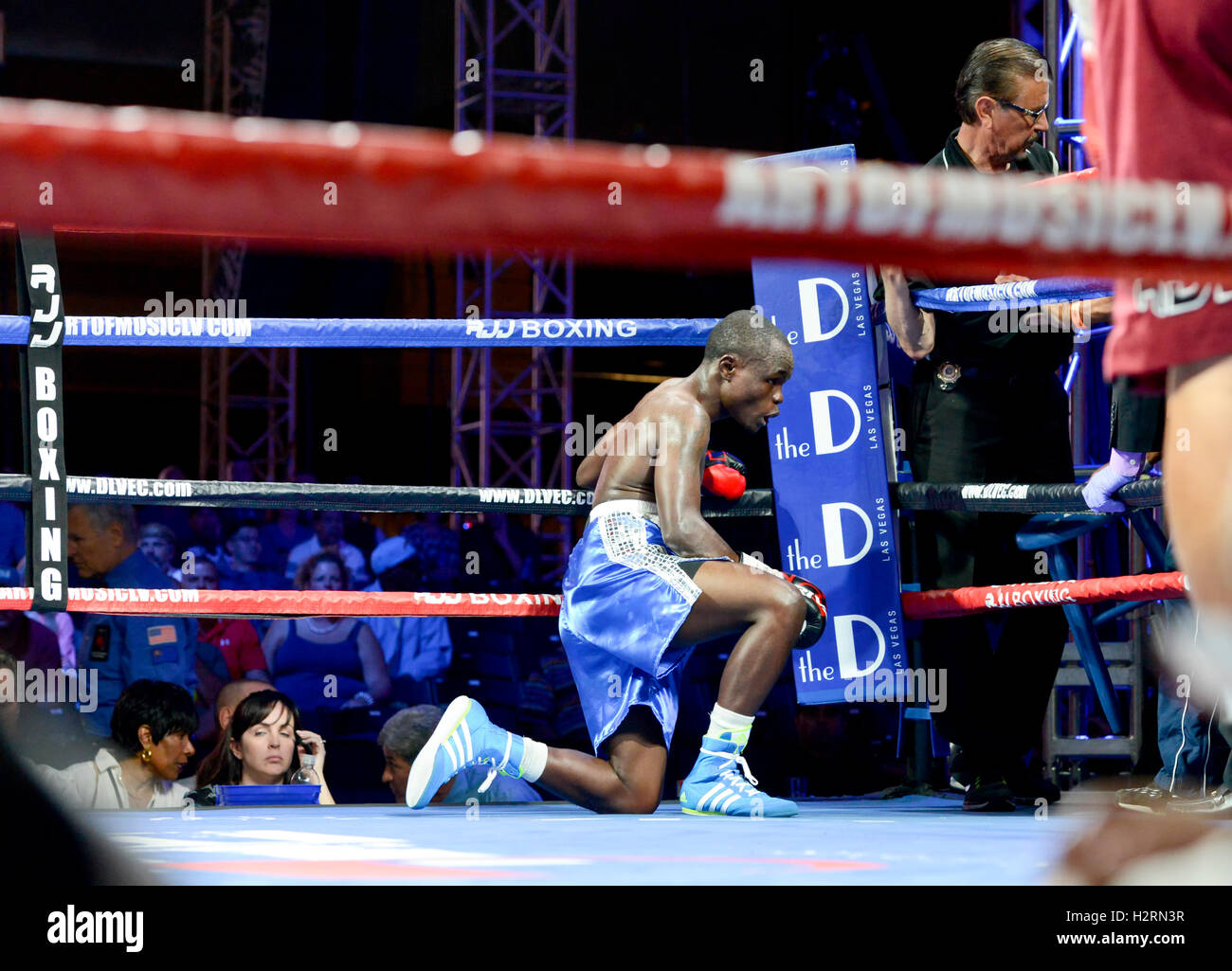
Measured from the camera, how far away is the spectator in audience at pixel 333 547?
544cm

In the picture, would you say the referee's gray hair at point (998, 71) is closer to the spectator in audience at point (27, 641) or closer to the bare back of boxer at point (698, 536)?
the bare back of boxer at point (698, 536)

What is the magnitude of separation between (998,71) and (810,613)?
41.2 inches

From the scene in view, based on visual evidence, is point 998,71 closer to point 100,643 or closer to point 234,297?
point 100,643

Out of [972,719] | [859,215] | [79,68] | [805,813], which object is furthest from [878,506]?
[79,68]

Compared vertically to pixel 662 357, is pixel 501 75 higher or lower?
higher

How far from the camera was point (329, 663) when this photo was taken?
14.2 feet

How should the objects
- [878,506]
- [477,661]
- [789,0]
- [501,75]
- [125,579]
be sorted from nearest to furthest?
[878,506] → [125,579] → [477,661] → [501,75] → [789,0]

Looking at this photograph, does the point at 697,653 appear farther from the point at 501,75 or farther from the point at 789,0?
the point at 789,0

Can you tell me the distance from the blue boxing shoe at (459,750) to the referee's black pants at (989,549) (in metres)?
0.80

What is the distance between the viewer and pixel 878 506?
260cm

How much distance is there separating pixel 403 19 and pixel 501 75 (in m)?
1.68

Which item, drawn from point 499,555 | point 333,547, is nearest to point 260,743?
point 499,555

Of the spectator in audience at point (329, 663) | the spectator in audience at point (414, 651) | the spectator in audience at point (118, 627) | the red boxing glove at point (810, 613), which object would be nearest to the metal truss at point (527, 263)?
the spectator in audience at point (414, 651)
